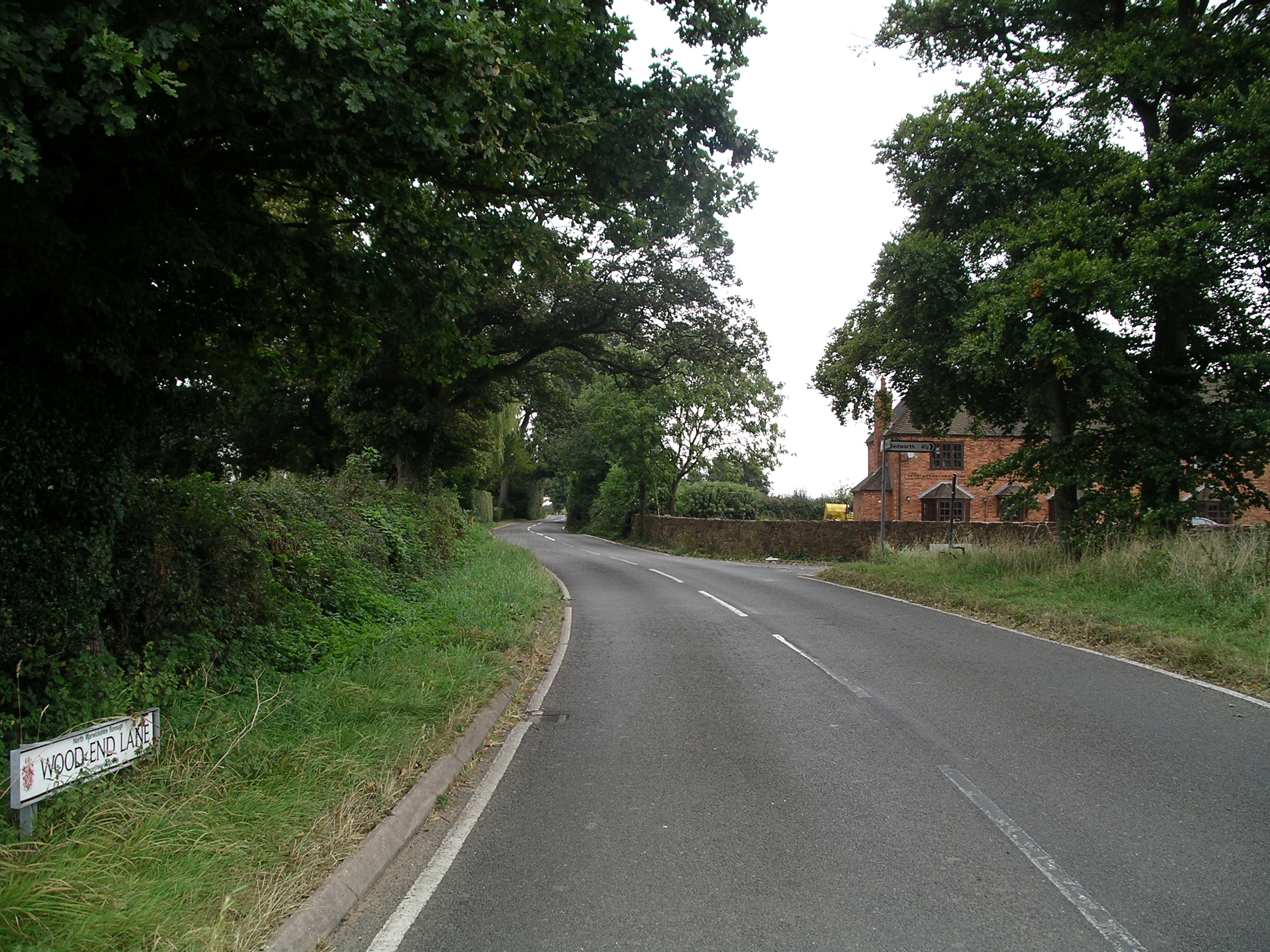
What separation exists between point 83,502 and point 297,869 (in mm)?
2877

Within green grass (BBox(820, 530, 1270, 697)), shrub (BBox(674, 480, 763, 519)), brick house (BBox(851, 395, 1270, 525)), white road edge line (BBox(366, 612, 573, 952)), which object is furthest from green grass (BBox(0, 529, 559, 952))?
brick house (BBox(851, 395, 1270, 525))

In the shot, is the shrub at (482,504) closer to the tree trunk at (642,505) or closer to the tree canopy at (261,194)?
the tree trunk at (642,505)

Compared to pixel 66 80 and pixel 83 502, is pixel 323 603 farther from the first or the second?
pixel 66 80

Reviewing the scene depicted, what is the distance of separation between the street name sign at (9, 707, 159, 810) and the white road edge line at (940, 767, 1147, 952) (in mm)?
4677

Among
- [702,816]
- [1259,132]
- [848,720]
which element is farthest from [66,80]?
[1259,132]

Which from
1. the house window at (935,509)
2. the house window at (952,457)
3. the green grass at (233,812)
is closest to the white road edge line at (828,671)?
the green grass at (233,812)

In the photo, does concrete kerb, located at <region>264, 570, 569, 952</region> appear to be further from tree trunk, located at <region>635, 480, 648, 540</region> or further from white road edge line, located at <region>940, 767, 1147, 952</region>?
tree trunk, located at <region>635, 480, 648, 540</region>

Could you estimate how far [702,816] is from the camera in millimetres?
4645

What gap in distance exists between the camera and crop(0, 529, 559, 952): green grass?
313cm

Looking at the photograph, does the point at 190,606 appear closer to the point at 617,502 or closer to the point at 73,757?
the point at 73,757

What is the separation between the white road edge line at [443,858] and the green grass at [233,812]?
0.39 meters

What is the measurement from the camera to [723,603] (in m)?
15.0

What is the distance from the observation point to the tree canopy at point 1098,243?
12.4m

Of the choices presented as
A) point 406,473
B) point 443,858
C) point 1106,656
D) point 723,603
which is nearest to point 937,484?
point 406,473
